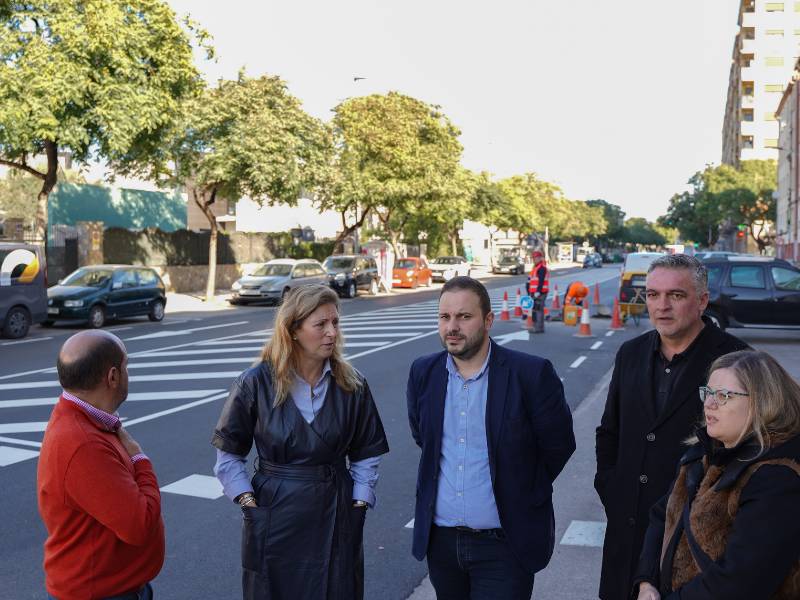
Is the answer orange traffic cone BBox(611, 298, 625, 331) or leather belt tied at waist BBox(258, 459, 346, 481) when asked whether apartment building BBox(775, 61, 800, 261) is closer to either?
orange traffic cone BBox(611, 298, 625, 331)

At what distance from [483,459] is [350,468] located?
587mm

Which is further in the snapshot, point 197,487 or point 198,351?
point 198,351

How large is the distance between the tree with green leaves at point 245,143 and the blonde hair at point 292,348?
79.1 feet

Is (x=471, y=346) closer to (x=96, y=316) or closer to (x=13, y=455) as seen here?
(x=13, y=455)

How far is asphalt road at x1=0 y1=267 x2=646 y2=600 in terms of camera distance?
5.04m

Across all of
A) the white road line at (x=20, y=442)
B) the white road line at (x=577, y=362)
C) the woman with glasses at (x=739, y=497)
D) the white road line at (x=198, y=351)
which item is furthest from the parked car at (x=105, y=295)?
the woman with glasses at (x=739, y=497)

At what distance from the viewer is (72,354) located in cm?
264

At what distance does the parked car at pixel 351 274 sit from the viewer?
32.5 metres

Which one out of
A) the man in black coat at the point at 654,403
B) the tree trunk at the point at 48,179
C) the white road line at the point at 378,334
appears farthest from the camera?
the tree trunk at the point at 48,179

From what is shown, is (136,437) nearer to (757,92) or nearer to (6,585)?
(6,585)

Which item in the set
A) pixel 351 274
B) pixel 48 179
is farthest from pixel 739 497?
pixel 351 274

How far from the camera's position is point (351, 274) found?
33188mm

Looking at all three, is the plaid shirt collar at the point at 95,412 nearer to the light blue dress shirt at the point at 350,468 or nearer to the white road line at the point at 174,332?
the light blue dress shirt at the point at 350,468

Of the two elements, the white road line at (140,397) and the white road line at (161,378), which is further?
the white road line at (161,378)
